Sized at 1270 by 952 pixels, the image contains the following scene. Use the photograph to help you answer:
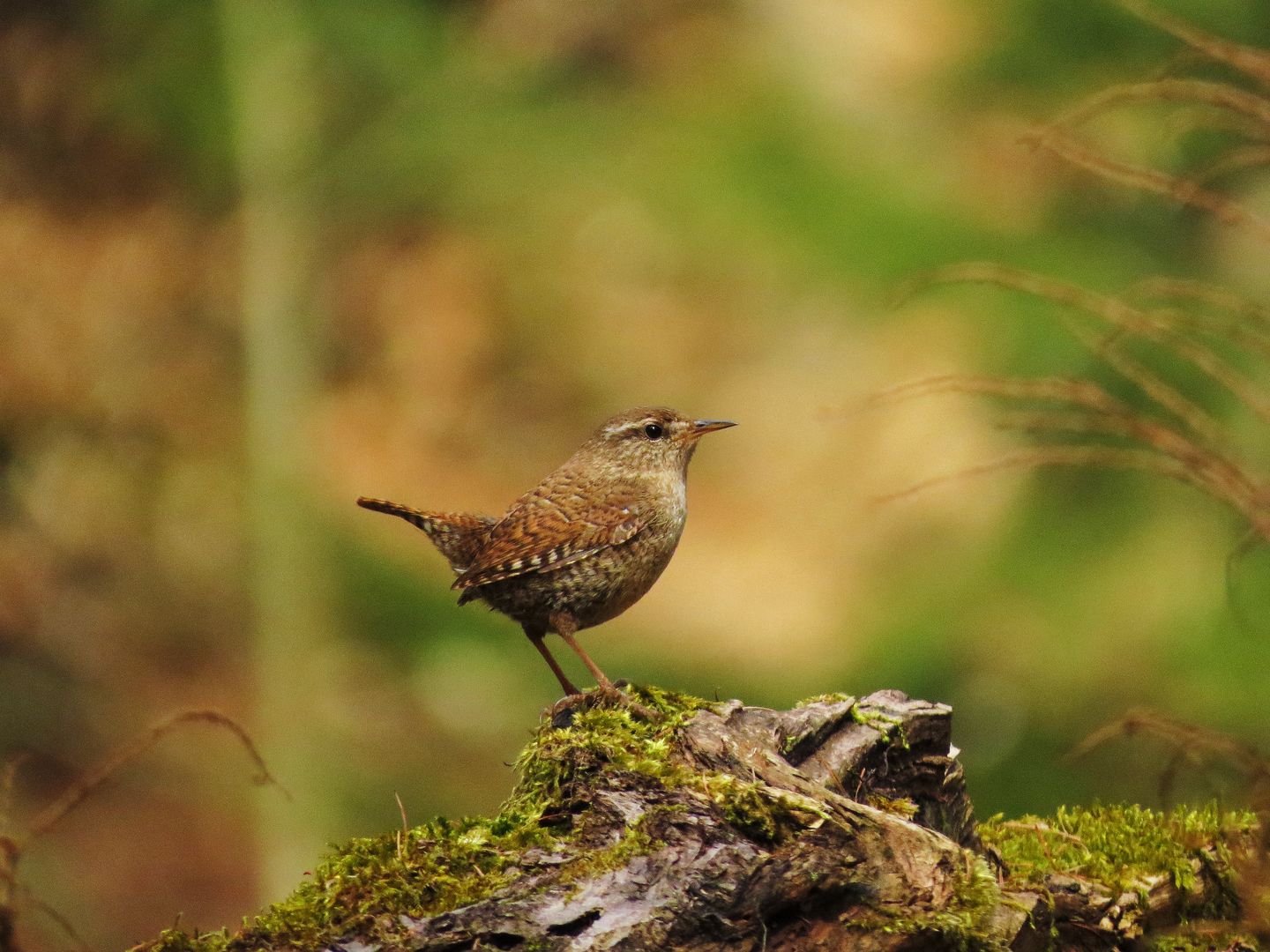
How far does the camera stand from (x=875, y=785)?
3271mm

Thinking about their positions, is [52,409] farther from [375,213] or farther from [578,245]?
[578,245]

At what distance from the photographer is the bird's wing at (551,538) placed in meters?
4.10

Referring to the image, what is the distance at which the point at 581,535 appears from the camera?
4.12m

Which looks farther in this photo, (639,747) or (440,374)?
(440,374)

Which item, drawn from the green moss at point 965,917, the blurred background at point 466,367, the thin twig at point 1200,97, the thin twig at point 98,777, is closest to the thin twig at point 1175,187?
the thin twig at point 1200,97

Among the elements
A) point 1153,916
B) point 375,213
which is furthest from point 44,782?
point 1153,916

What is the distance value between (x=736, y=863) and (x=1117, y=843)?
1284mm

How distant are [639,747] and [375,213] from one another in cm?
564

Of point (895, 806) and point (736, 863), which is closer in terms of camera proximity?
point (736, 863)

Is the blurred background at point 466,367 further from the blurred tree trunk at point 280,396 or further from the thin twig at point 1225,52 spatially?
the thin twig at point 1225,52

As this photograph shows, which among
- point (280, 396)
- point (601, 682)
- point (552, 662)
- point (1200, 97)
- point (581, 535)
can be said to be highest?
point (280, 396)

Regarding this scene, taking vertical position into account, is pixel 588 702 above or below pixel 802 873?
above

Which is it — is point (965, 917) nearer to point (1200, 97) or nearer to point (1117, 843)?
point (1117, 843)

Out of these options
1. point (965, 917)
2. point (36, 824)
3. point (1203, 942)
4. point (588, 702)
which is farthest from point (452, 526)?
point (36, 824)
